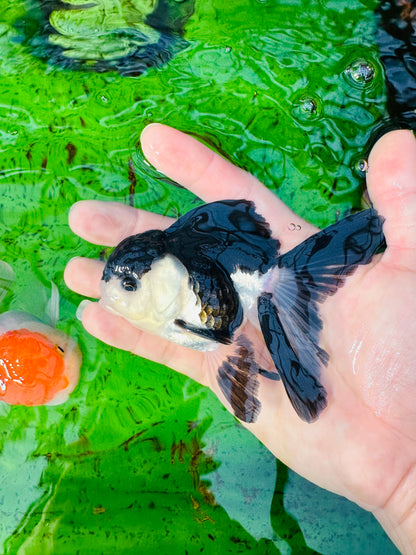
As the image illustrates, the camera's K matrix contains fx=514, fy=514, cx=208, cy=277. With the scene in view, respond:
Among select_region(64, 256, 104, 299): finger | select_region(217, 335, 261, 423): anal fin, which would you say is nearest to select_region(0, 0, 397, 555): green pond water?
select_region(64, 256, 104, 299): finger

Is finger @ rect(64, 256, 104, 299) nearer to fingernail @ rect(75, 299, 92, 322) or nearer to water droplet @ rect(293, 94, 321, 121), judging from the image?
fingernail @ rect(75, 299, 92, 322)

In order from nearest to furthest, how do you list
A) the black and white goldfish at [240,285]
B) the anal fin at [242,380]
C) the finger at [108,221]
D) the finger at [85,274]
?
1. the black and white goldfish at [240,285]
2. the anal fin at [242,380]
3. the finger at [108,221]
4. the finger at [85,274]

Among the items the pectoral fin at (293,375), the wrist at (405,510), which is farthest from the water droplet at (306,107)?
the wrist at (405,510)

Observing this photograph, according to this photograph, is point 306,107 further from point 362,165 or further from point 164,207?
point 164,207

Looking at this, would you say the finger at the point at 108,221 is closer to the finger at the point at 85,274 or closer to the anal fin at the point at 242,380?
the finger at the point at 85,274

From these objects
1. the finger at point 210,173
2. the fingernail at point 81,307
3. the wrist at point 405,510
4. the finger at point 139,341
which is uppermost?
the finger at point 210,173

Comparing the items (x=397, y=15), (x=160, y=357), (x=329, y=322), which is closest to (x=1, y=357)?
(x=160, y=357)

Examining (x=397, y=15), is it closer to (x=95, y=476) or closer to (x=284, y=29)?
(x=284, y=29)
